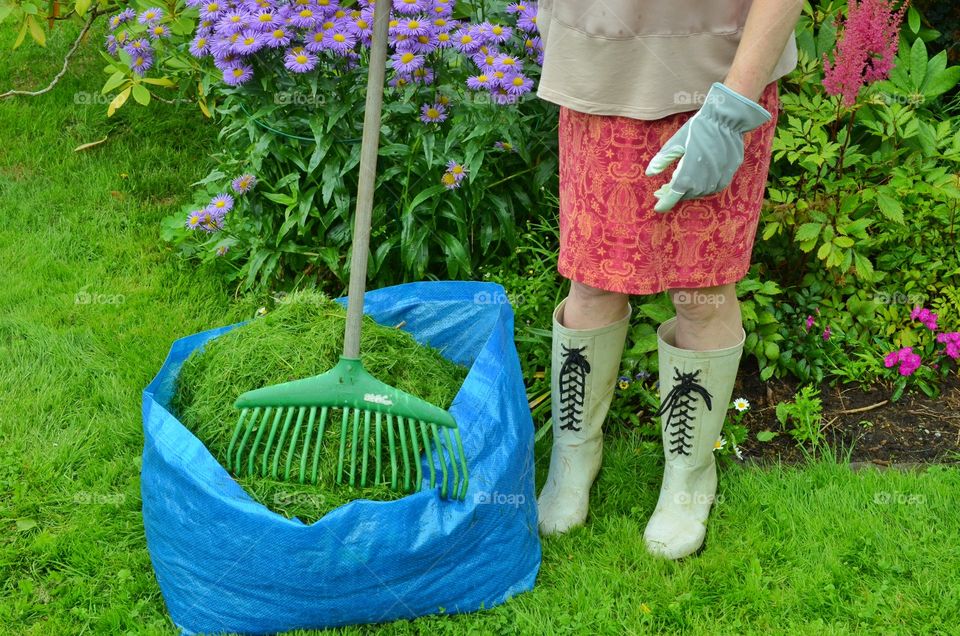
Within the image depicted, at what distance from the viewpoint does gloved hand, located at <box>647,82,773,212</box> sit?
155cm

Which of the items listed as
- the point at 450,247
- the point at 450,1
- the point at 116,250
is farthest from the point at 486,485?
the point at 116,250

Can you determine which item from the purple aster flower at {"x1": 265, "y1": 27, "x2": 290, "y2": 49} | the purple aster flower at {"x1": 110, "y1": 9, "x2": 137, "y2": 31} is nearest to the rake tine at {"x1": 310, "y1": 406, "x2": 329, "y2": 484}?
the purple aster flower at {"x1": 265, "y1": 27, "x2": 290, "y2": 49}

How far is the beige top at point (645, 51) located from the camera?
164cm

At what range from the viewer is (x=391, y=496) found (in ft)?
6.22

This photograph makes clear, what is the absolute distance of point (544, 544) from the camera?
7.07 ft

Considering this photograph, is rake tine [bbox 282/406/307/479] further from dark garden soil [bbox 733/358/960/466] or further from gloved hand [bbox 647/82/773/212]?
dark garden soil [bbox 733/358/960/466]

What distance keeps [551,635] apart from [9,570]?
3.78 ft

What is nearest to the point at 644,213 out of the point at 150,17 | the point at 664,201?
the point at 664,201

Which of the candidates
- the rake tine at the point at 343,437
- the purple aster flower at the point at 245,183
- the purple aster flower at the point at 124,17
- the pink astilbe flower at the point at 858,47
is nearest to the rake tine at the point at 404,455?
the rake tine at the point at 343,437

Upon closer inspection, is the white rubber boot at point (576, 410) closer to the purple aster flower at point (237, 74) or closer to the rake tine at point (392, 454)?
the rake tine at point (392, 454)

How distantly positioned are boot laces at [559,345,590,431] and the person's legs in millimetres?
170

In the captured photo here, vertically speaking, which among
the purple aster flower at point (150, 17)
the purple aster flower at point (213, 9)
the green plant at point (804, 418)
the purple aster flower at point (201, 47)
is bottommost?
the green plant at point (804, 418)

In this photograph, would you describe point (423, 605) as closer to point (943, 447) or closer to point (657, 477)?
point (657, 477)

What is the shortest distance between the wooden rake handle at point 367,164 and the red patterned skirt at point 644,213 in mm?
397
